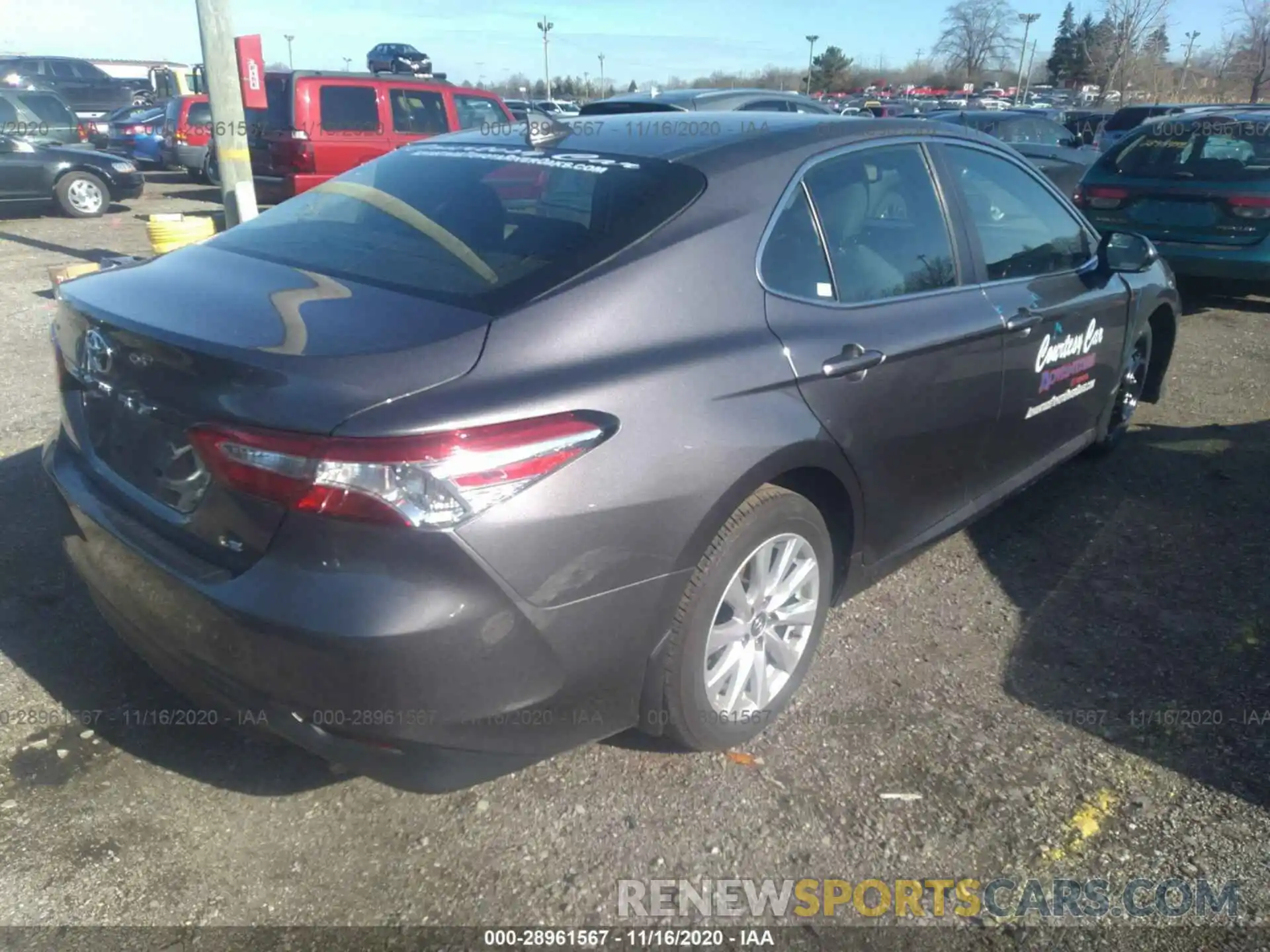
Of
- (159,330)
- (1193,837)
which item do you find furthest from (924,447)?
(159,330)

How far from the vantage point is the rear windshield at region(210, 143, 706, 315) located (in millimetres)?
2381

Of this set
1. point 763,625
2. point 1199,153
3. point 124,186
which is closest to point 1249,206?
point 1199,153

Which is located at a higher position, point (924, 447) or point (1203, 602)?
point (924, 447)

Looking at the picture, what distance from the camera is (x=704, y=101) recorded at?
35.3 feet

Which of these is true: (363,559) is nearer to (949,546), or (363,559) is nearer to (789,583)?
(789,583)

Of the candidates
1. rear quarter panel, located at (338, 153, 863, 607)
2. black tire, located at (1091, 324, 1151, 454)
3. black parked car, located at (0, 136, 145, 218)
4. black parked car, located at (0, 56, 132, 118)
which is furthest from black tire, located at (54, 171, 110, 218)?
rear quarter panel, located at (338, 153, 863, 607)

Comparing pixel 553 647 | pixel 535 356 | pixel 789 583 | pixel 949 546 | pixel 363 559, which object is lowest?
pixel 949 546

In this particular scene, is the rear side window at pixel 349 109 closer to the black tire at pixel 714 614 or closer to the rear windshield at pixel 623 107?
the rear windshield at pixel 623 107

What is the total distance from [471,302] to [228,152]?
21.5ft

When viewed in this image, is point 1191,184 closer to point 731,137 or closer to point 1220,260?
point 1220,260

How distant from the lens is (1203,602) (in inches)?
144

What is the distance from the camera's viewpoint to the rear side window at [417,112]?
1291 cm

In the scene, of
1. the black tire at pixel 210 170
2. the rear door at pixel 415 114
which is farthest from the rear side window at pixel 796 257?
the rear door at pixel 415 114

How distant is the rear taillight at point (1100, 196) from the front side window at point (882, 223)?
559cm
